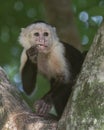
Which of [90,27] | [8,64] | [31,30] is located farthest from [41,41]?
[8,64]

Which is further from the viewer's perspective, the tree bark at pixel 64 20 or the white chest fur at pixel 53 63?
the tree bark at pixel 64 20

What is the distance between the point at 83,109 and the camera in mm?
1581

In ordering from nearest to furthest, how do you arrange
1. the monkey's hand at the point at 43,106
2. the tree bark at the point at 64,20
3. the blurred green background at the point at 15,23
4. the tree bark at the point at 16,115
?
1. the tree bark at the point at 16,115
2. the monkey's hand at the point at 43,106
3. the tree bark at the point at 64,20
4. the blurred green background at the point at 15,23

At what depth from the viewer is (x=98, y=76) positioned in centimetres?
162

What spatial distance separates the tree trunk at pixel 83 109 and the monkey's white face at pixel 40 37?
735 millimetres

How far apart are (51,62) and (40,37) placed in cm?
Answer: 20

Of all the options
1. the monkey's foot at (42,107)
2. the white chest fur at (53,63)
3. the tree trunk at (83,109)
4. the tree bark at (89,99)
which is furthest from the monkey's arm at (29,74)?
the tree bark at (89,99)

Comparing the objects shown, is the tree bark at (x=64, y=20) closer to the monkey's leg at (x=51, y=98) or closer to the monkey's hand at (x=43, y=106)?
the monkey's leg at (x=51, y=98)

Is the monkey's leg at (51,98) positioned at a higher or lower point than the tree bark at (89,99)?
higher

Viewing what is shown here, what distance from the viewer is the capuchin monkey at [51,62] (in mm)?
2576

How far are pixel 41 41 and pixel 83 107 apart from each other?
108 centimetres

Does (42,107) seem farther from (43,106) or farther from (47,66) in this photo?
(47,66)

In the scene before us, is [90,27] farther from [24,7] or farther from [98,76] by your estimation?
[98,76]

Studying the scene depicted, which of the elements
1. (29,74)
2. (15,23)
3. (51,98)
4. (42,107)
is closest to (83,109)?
(42,107)
